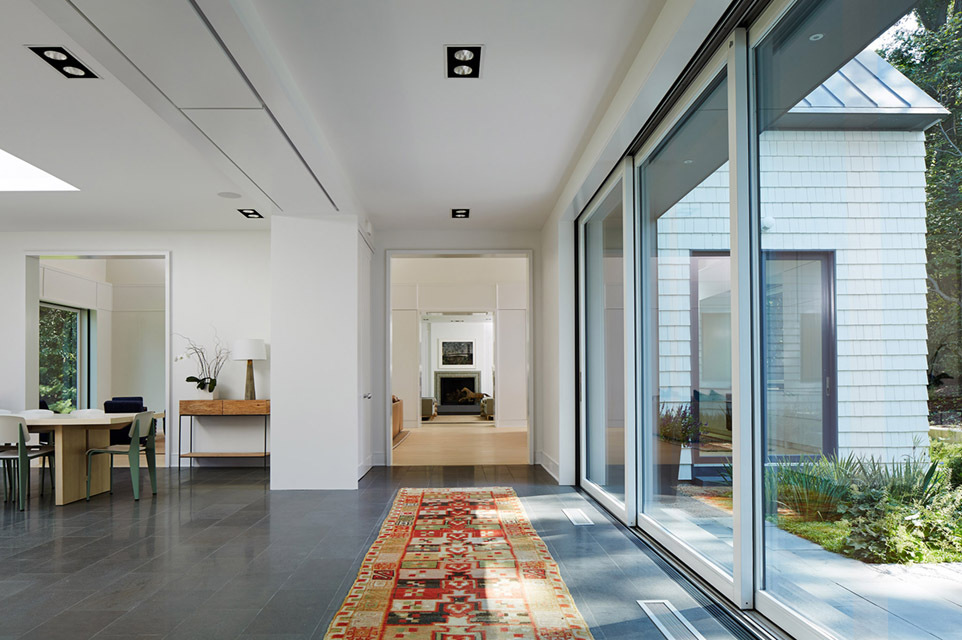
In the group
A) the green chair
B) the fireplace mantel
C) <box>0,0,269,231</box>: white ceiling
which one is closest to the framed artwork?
the fireplace mantel

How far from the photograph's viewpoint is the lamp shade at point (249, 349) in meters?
8.22

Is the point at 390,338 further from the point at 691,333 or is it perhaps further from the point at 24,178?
the point at 691,333

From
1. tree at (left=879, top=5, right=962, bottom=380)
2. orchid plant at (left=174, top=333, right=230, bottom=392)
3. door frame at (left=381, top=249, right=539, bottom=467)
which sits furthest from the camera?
orchid plant at (left=174, top=333, right=230, bottom=392)

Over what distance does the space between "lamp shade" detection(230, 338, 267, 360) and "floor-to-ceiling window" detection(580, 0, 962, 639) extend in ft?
18.3

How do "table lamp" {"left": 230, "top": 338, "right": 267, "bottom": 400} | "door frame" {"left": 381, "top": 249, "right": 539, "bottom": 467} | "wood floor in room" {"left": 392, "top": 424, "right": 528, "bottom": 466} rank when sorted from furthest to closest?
"wood floor in room" {"left": 392, "top": 424, "right": 528, "bottom": 466} < "door frame" {"left": 381, "top": 249, "right": 539, "bottom": 467} < "table lamp" {"left": 230, "top": 338, "right": 267, "bottom": 400}

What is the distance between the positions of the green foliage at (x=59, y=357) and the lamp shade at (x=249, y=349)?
16.5ft

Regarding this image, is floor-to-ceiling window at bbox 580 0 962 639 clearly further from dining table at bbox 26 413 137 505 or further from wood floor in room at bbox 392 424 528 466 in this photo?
wood floor in room at bbox 392 424 528 466

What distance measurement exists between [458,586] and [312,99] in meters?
2.93

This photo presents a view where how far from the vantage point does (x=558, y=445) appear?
7.09m

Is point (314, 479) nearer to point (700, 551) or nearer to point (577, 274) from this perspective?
point (577, 274)

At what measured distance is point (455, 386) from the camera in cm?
1894

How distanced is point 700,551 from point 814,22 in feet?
8.15

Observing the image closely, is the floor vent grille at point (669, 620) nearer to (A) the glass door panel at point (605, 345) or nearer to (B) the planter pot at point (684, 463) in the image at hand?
(B) the planter pot at point (684, 463)

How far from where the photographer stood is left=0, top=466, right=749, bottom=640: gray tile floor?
3.11 metres
